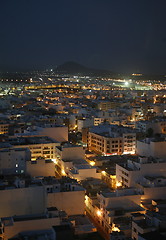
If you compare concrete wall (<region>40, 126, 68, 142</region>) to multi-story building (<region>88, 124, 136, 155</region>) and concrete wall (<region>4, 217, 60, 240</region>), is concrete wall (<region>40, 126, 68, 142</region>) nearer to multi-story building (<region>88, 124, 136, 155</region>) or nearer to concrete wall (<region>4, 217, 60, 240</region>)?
multi-story building (<region>88, 124, 136, 155</region>)

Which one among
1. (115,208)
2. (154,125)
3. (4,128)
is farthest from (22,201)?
(154,125)

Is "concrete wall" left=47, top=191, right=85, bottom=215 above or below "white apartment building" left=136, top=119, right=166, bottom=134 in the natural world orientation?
below

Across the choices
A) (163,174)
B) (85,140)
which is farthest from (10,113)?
(163,174)

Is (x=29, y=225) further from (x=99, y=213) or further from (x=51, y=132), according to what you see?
(x=51, y=132)

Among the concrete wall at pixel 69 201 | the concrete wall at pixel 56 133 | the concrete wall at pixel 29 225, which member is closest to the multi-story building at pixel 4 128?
the concrete wall at pixel 56 133

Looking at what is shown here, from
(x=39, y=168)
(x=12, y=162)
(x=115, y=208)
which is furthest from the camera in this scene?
(x=12, y=162)

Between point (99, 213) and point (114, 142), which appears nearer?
point (99, 213)

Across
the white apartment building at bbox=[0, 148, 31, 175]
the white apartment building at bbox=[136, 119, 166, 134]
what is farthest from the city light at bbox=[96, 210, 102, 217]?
the white apartment building at bbox=[136, 119, 166, 134]

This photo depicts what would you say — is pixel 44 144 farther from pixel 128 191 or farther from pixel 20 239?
pixel 20 239
